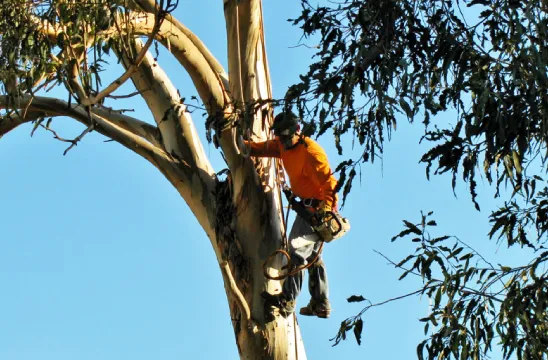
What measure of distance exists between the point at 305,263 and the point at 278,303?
0.30 m

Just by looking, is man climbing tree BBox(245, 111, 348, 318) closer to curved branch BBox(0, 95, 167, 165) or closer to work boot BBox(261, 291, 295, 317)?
work boot BBox(261, 291, 295, 317)

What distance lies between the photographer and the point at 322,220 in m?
5.77

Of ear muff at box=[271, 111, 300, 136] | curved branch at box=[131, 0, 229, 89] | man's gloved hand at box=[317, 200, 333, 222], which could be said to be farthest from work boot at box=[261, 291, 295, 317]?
ear muff at box=[271, 111, 300, 136]

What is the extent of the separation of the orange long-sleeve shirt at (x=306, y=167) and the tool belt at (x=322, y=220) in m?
0.04

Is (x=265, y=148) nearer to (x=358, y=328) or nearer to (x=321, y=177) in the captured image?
(x=321, y=177)

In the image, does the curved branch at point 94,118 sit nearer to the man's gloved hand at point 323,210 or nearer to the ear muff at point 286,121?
the man's gloved hand at point 323,210

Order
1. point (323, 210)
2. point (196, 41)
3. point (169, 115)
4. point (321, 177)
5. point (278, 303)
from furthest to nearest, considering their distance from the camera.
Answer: point (196, 41) → point (169, 115) → point (278, 303) → point (321, 177) → point (323, 210)

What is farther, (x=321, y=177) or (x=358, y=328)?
(x=321, y=177)

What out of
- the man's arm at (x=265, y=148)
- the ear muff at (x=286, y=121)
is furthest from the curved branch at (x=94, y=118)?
the ear muff at (x=286, y=121)

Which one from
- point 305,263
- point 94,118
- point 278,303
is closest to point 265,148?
point 305,263

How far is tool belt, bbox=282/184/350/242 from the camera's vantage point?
5781 millimetres

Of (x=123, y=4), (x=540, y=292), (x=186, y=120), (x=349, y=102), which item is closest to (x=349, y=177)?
(x=349, y=102)

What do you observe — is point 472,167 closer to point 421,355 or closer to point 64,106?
point 421,355

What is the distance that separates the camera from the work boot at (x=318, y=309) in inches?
241
